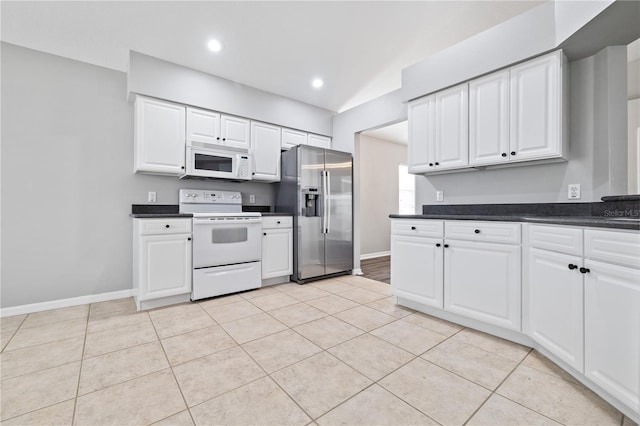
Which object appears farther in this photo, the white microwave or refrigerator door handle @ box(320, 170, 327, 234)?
refrigerator door handle @ box(320, 170, 327, 234)

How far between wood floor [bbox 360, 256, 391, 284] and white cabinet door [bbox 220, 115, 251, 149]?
2617 millimetres

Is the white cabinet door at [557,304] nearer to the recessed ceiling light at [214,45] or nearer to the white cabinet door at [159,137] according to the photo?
the recessed ceiling light at [214,45]

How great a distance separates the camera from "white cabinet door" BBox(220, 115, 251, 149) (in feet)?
11.4

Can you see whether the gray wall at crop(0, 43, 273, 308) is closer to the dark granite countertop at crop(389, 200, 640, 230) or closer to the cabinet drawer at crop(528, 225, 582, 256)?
the dark granite countertop at crop(389, 200, 640, 230)

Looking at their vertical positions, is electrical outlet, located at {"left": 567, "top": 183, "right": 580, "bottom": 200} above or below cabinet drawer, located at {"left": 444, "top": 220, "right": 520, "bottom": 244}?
above

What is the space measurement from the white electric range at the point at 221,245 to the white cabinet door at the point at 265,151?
1.84 ft

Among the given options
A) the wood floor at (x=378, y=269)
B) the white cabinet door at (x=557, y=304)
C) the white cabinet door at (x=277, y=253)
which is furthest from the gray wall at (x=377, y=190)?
the white cabinet door at (x=557, y=304)

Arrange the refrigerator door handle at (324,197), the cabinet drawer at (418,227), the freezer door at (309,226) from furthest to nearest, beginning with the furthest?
the refrigerator door handle at (324,197)
the freezer door at (309,226)
the cabinet drawer at (418,227)

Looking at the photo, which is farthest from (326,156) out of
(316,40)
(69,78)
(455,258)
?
(69,78)

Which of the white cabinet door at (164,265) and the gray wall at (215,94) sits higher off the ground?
the gray wall at (215,94)

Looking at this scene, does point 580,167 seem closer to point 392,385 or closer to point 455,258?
point 455,258

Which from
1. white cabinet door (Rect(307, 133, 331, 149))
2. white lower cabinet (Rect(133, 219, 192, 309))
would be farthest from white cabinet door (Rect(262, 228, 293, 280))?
white cabinet door (Rect(307, 133, 331, 149))
